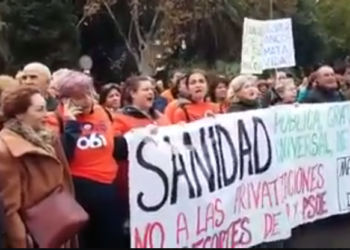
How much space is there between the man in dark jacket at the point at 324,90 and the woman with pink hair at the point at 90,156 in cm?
359

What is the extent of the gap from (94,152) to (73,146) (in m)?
0.16

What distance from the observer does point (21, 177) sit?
6340mm

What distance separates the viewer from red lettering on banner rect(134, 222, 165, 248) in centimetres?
654

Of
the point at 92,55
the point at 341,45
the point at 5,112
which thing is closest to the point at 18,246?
the point at 5,112

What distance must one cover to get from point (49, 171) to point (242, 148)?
1.94 m

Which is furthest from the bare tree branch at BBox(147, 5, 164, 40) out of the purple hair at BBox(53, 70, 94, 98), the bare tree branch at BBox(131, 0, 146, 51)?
the purple hair at BBox(53, 70, 94, 98)

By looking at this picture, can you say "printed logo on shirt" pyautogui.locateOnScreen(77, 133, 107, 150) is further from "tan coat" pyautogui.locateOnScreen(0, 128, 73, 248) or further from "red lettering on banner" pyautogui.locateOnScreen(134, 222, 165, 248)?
"red lettering on banner" pyautogui.locateOnScreen(134, 222, 165, 248)

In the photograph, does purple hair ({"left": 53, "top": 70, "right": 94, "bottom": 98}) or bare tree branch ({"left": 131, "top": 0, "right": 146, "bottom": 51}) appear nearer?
purple hair ({"left": 53, "top": 70, "right": 94, "bottom": 98})

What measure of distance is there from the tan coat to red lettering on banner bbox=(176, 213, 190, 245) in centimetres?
89

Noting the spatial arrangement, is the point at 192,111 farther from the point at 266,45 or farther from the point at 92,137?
the point at 266,45

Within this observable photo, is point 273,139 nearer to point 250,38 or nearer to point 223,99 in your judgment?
point 223,99

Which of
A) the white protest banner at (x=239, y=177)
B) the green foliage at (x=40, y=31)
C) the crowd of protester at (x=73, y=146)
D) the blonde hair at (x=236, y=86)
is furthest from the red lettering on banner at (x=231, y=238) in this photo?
the green foliage at (x=40, y=31)

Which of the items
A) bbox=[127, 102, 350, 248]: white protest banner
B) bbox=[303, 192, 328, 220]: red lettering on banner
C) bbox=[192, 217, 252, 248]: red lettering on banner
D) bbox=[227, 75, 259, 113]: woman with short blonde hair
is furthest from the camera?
bbox=[227, 75, 259, 113]: woman with short blonde hair

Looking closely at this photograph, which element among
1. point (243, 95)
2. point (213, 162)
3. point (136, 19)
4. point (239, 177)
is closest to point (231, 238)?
point (239, 177)
